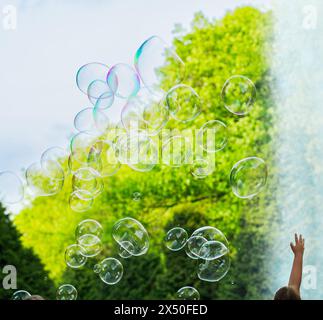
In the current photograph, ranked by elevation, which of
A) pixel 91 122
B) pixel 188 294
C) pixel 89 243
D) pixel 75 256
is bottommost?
pixel 188 294

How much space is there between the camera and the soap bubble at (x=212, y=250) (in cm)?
679

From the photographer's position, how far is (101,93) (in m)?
7.58

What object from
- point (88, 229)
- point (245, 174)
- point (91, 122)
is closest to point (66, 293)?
point (88, 229)

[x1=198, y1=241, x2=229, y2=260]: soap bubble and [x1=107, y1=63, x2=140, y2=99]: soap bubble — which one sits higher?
[x1=107, y1=63, x2=140, y2=99]: soap bubble

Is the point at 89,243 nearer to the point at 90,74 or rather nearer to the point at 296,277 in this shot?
the point at 90,74

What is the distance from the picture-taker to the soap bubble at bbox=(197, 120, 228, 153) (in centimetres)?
766

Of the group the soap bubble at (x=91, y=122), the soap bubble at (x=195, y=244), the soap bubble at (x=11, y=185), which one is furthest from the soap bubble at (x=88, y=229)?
the soap bubble at (x=195, y=244)

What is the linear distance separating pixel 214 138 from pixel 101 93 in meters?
1.31

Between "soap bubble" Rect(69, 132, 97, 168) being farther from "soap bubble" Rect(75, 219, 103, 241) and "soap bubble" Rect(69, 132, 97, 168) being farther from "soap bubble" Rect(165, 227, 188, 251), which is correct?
"soap bubble" Rect(165, 227, 188, 251)

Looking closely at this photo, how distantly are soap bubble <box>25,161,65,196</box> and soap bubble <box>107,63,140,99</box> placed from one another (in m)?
1.01

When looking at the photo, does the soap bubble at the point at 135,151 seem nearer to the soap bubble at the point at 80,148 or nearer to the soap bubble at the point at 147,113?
the soap bubble at the point at 147,113

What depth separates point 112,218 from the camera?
14773 mm

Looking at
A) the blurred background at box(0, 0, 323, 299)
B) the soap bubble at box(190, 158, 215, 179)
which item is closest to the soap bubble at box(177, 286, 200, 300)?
the soap bubble at box(190, 158, 215, 179)
